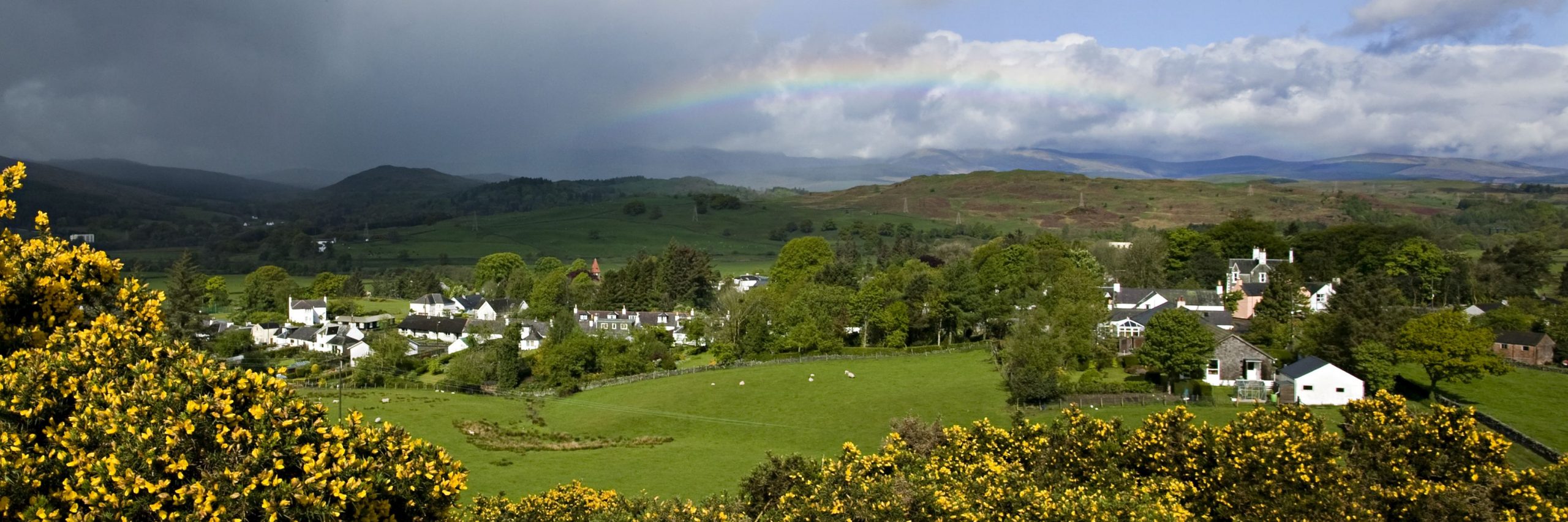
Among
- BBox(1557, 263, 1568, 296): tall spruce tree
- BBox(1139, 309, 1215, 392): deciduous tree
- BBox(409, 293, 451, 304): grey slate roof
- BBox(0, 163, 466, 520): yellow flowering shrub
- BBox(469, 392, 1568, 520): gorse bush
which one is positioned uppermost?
BBox(0, 163, 466, 520): yellow flowering shrub

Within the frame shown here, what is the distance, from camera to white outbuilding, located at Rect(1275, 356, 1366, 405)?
36.2 meters

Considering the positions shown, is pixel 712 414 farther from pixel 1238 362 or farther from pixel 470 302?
pixel 470 302

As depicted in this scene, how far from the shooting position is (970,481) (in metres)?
17.7

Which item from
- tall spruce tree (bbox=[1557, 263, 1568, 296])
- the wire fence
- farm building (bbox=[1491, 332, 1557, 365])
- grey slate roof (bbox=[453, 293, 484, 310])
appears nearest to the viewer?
farm building (bbox=[1491, 332, 1557, 365])

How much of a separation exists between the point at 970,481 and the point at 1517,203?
18943 centimetres

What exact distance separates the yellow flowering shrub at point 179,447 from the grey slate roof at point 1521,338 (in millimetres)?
54867

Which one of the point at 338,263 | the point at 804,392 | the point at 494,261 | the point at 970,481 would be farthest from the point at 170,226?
the point at 970,481

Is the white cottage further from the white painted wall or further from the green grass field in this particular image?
the white painted wall

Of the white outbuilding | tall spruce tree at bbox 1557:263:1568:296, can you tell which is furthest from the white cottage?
tall spruce tree at bbox 1557:263:1568:296

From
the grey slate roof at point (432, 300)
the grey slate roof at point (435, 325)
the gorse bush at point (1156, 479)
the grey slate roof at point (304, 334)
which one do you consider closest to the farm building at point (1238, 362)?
the gorse bush at point (1156, 479)

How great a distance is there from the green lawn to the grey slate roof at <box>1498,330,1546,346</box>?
10.0ft

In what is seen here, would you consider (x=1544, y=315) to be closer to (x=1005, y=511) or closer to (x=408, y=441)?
(x=1005, y=511)

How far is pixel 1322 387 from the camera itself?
3647 cm

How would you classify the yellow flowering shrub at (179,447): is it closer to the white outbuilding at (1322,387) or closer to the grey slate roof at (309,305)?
the white outbuilding at (1322,387)
